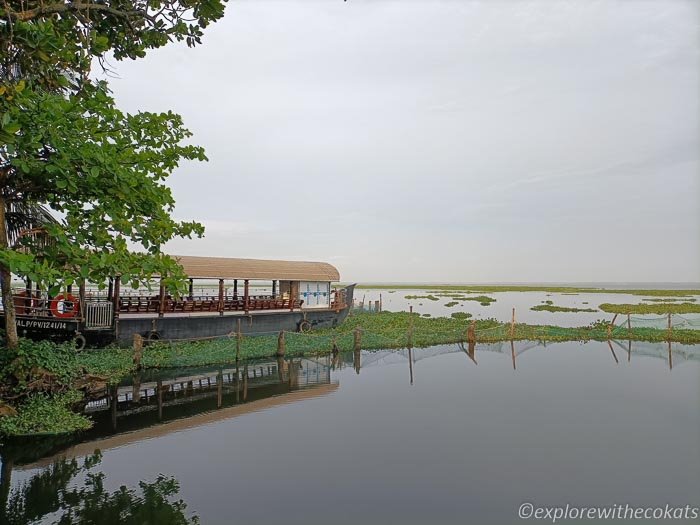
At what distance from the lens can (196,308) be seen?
69.5 ft

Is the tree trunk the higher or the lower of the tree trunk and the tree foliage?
the lower

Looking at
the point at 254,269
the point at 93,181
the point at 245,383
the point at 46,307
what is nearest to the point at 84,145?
the point at 93,181

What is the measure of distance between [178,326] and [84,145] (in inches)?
553

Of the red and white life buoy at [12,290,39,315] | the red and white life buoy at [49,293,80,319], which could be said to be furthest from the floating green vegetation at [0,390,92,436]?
the red and white life buoy at [12,290,39,315]

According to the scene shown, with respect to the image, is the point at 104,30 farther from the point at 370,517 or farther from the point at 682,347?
the point at 682,347

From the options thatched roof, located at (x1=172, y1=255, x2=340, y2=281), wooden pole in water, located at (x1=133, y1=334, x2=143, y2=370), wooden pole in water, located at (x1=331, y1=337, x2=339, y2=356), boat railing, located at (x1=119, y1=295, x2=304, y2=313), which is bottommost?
wooden pole in water, located at (x1=331, y1=337, x2=339, y2=356)

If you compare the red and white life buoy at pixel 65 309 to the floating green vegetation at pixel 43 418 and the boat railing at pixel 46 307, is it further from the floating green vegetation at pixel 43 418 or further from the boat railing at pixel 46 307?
the floating green vegetation at pixel 43 418

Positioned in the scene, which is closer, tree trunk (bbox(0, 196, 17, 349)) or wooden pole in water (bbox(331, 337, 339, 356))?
tree trunk (bbox(0, 196, 17, 349))

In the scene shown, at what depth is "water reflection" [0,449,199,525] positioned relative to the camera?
21.2 feet

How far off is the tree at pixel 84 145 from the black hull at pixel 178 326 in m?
7.46

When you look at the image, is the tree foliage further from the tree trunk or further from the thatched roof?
the thatched roof

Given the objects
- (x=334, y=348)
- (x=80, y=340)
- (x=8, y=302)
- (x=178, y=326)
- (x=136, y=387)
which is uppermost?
(x=8, y=302)

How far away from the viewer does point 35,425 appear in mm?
9648

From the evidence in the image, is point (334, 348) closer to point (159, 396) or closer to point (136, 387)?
point (159, 396)
